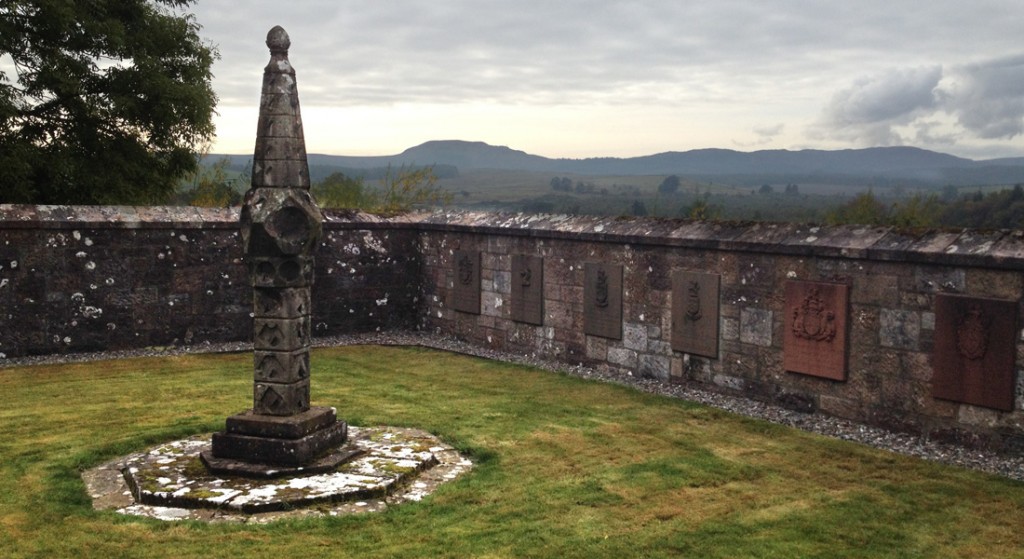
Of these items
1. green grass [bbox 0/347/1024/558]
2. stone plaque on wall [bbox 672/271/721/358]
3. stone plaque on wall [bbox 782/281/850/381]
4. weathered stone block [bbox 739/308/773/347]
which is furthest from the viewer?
stone plaque on wall [bbox 672/271/721/358]

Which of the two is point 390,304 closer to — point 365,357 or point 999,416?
point 365,357

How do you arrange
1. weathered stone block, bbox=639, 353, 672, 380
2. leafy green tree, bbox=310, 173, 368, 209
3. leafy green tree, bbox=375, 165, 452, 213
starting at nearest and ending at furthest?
weathered stone block, bbox=639, 353, 672, 380, leafy green tree, bbox=310, 173, 368, 209, leafy green tree, bbox=375, 165, 452, 213

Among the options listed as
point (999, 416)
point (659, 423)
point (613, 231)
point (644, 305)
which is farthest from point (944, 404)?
point (613, 231)

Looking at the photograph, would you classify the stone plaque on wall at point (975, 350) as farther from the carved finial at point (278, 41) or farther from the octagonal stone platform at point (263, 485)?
the carved finial at point (278, 41)

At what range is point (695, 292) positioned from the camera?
994cm

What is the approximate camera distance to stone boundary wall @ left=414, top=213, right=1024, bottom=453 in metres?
7.62

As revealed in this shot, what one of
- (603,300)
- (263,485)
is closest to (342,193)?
(603,300)

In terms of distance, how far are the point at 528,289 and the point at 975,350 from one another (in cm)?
592

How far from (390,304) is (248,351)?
2.67 metres

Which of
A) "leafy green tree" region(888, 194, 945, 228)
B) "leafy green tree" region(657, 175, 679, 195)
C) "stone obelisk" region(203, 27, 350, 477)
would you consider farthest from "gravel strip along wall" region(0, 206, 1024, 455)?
"leafy green tree" region(657, 175, 679, 195)

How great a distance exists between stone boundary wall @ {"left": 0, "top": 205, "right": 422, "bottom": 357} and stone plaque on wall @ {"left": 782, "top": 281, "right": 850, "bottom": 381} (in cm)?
712

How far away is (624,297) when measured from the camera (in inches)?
427

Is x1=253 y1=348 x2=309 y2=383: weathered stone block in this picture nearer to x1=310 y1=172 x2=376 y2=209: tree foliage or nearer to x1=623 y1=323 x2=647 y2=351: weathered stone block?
x1=623 y1=323 x2=647 y2=351: weathered stone block

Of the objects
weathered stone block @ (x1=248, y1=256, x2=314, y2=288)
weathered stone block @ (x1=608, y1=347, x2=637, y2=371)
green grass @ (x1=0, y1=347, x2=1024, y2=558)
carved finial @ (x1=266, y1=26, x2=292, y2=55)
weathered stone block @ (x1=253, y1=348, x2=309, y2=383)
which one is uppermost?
carved finial @ (x1=266, y1=26, x2=292, y2=55)
